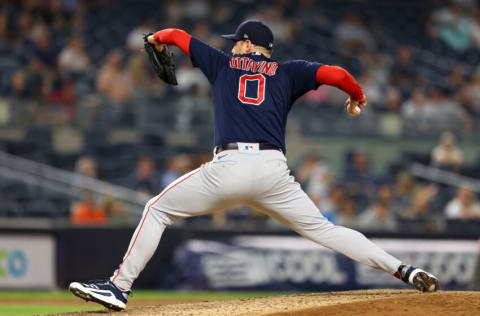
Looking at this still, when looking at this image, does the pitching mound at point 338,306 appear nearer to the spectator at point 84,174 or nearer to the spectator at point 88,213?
the spectator at point 88,213

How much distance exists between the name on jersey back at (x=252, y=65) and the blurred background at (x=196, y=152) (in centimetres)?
329

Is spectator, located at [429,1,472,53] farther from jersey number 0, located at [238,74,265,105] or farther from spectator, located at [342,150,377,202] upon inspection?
jersey number 0, located at [238,74,265,105]

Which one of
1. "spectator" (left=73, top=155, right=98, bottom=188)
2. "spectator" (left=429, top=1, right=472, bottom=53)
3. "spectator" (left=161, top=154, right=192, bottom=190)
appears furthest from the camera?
"spectator" (left=429, top=1, right=472, bottom=53)

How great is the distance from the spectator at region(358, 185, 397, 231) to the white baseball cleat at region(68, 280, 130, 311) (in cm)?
637

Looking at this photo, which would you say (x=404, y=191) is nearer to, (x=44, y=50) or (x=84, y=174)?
(x=84, y=174)

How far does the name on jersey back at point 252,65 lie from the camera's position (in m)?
5.65

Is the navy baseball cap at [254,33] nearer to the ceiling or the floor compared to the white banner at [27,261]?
nearer to the ceiling

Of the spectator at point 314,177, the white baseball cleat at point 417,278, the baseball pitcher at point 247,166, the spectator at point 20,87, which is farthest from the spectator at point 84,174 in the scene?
the white baseball cleat at point 417,278

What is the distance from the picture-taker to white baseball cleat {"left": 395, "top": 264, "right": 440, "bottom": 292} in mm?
5633

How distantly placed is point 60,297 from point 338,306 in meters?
5.12

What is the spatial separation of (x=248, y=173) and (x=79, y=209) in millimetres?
6168

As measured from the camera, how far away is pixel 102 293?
5402 mm

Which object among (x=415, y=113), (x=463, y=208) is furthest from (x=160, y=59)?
(x=415, y=113)

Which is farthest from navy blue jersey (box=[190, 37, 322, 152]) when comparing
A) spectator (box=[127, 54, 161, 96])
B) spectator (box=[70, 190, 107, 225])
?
spectator (box=[127, 54, 161, 96])
